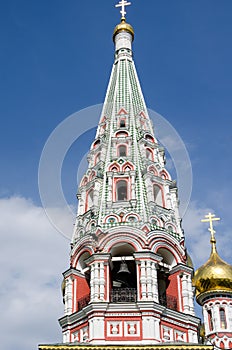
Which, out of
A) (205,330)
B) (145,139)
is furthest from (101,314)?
(205,330)

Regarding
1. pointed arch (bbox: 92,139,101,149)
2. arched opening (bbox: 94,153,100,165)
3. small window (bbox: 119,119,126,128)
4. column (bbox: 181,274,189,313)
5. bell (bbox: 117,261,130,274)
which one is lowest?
column (bbox: 181,274,189,313)

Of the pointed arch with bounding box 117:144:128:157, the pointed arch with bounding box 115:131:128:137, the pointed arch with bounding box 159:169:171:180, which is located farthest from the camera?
the pointed arch with bounding box 115:131:128:137

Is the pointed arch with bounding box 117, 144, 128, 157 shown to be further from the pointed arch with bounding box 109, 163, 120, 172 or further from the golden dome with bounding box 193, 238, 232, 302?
the golden dome with bounding box 193, 238, 232, 302

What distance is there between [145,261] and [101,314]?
5.97 feet

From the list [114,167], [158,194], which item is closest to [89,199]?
[114,167]

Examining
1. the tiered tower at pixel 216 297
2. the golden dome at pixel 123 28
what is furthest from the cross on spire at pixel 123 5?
the tiered tower at pixel 216 297

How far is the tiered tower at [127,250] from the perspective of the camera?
17156 millimetres

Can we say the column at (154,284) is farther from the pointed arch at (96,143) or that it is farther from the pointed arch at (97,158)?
the pointed arch at (96,143)

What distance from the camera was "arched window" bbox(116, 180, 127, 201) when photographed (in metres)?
20.0

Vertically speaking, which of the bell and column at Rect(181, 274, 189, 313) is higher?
the bell

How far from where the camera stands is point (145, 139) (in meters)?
21.3

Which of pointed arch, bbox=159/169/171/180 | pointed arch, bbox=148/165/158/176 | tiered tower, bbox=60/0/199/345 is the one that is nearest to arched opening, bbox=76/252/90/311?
tiered tower, bbox=60/0/199/345

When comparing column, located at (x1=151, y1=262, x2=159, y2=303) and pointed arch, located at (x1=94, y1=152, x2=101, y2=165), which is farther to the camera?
pointed arch, located at (x1=94, y1=152, x2=101, y2=165)

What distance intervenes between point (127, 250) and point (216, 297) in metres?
8.67
